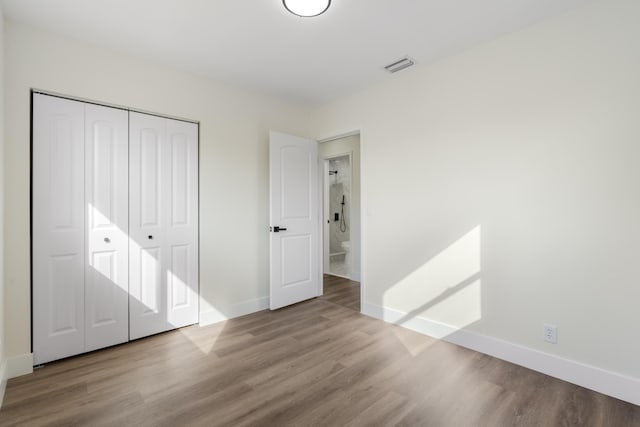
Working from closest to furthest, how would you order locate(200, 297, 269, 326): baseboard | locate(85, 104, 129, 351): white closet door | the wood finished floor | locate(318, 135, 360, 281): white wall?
the wood finished floor < locate(85, 104, 129, 351): white closet door < locate(200, 297, 269, 326): baseboard < locate(318, 135, 360, 281): white wall

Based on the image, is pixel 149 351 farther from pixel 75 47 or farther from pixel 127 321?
pixel 75 47

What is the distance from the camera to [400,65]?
2.89 m

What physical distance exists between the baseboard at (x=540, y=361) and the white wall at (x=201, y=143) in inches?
74.5

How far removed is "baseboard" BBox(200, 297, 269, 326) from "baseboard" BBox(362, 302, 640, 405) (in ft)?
5.29

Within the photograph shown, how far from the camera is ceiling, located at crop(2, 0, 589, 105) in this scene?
2041mm

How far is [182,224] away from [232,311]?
1.11m

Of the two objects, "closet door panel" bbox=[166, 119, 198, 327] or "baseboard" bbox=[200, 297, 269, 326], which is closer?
"closet door panel" bbox=[166, 119, 198, 327]

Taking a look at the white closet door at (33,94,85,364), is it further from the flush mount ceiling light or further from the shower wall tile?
the shower wall tile

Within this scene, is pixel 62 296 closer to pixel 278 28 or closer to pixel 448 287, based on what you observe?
pixel 278 28

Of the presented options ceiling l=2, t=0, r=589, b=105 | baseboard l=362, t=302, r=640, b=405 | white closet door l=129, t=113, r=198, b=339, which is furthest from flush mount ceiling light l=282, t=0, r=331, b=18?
baseboard l=362, t=302, r=640, b=405

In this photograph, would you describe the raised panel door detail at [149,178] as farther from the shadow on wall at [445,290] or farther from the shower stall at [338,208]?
Answer: the shower stall at [338,208]

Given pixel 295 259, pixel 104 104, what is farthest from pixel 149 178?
pixel 295 259

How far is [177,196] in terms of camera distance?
9.77ft

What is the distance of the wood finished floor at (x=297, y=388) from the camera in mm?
1728
